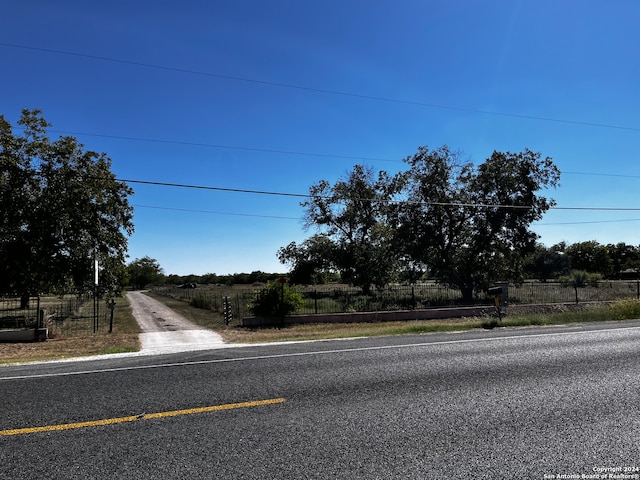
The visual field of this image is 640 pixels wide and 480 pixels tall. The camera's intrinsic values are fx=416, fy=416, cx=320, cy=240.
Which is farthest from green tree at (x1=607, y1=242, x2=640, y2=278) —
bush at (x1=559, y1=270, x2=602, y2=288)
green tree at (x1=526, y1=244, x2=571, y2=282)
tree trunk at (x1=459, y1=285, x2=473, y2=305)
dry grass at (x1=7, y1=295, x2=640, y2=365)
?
dry grass at (x1=7, y1=295, x2=640, y2=365)

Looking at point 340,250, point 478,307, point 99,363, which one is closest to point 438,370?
point 99,363

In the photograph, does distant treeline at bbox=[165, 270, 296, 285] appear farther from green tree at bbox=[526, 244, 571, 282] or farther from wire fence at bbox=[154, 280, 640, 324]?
wire fence at bbox=[154, 280, 640, 324]

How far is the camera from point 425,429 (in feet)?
14.2

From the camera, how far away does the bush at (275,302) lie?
780 inches

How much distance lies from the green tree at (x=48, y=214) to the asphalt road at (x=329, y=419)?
12.8 m

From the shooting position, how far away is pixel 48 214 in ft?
61.0

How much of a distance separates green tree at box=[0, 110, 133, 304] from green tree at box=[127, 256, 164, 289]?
106 m

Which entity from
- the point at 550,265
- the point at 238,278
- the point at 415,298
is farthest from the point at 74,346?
the point at 238,278

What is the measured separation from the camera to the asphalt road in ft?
11.7

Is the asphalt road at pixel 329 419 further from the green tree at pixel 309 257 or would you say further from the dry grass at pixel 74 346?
the green tree at pixel 309 257

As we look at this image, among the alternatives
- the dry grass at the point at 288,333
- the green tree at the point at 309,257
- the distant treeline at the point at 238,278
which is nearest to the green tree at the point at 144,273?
the distant treeline at the point at 238,278

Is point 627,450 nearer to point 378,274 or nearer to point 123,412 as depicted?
point 123,412

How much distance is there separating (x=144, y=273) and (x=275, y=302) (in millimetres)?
118142

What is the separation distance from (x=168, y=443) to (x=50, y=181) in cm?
1949
